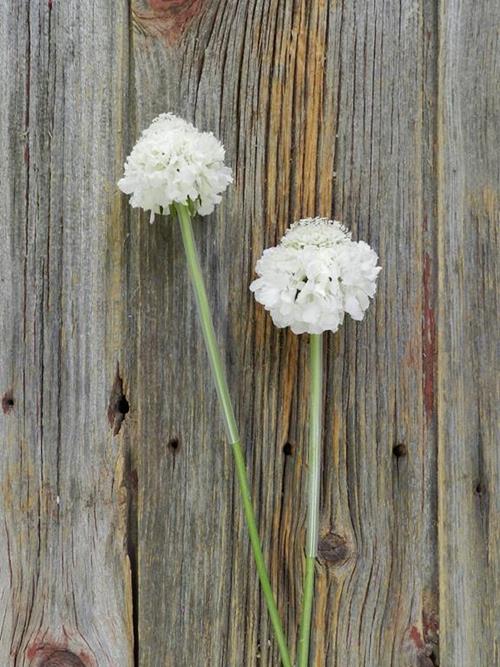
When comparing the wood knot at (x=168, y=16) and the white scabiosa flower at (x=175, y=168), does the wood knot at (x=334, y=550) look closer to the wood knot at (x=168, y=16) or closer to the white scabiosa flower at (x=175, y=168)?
the white scabiosa flower at (x=175, y=168)

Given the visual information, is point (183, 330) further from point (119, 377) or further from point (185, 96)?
point (185, 96)

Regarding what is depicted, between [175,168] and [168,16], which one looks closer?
[175,168]

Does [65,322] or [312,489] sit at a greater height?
[65,322]

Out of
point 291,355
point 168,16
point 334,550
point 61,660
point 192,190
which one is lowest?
point 61,660

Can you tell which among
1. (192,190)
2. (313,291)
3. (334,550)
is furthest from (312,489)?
(192,190)

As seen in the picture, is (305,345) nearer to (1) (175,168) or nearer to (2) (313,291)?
(2) (313,291)
